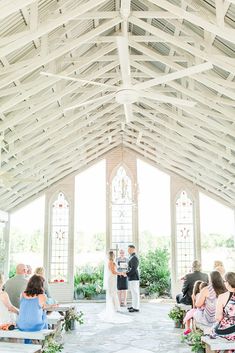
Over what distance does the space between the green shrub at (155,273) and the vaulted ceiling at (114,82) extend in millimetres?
2670

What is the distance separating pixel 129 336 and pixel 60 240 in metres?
5.67

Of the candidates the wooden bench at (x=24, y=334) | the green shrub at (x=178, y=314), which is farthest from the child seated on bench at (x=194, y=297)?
the wooden bench at (x=24, y=334)

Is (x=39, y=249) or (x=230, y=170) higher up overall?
(x=230, y=170)

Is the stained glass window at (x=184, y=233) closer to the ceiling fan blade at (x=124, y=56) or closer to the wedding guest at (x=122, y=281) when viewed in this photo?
the wedding guest at (x=122, y=281)

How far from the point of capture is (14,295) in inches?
233

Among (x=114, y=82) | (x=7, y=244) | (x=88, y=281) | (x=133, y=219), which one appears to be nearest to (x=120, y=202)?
(x=133, y=219)

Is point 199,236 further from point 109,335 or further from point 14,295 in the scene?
point 14,295

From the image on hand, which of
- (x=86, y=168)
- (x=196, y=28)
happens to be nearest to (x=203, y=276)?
(x=196, y=28)

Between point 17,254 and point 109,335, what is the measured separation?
6239mm

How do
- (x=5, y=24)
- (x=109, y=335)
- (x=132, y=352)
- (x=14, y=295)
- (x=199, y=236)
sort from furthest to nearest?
1. (x=199, y=236)
2. (x=109, y=335)
3. (x=14, y=295)
4. (x=132, y=352)
5. (x=5, y=24)

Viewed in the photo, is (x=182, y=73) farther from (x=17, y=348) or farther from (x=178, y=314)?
(x=178, y=314)

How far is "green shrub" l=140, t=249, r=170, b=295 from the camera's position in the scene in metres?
11.6

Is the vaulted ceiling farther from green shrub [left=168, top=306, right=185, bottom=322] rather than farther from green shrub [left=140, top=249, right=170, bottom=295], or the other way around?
green shrub [left=168, top=306, right=185, bottom=322]

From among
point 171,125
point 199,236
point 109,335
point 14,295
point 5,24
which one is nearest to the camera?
point 5,24
